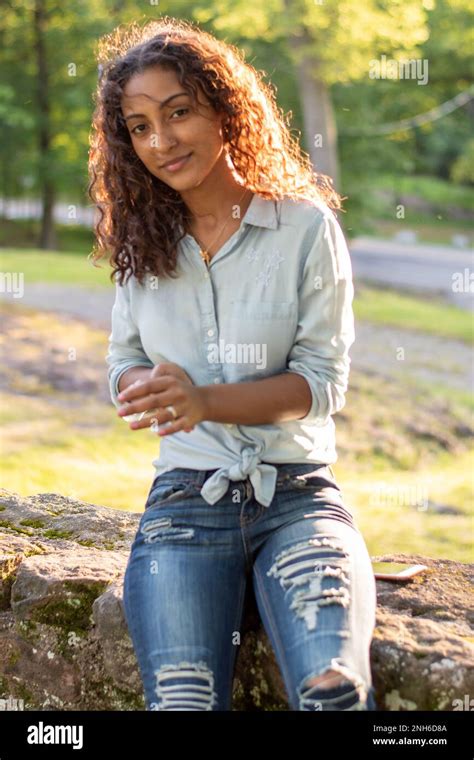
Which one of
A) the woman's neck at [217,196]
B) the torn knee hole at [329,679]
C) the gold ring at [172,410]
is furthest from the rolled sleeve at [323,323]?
the torn knee hole at [329,679]

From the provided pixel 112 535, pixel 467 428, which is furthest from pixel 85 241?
pixel 112 535

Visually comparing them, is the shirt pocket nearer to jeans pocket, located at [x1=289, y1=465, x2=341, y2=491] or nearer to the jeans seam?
jeans pocket, located at [x1=289, y1=465, x2=341, y2=491]

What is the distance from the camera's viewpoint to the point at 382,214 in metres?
23.9

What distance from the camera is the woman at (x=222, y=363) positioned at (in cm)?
226

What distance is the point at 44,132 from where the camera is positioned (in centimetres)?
2348

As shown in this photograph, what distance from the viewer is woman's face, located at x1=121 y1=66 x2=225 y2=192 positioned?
2582mm

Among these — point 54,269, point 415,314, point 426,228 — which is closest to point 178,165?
point 415,314

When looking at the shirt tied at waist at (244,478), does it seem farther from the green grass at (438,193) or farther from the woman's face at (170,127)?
the green grass at (438,193)

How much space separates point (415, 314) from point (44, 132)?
11.8 m

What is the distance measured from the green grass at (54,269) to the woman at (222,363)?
10.7 meters

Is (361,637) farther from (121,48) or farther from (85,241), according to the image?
(85,241)

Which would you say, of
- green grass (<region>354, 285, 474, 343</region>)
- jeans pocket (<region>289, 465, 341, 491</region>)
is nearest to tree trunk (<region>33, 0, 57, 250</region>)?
green grass (<region>354, 285, 474, 343</region>)

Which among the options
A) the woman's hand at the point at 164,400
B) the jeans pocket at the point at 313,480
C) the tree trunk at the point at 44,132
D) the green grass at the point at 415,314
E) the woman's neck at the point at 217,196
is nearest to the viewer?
the woman's hand at the point at 164,400

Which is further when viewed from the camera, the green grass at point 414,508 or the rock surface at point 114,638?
the green grass at point 414,508
